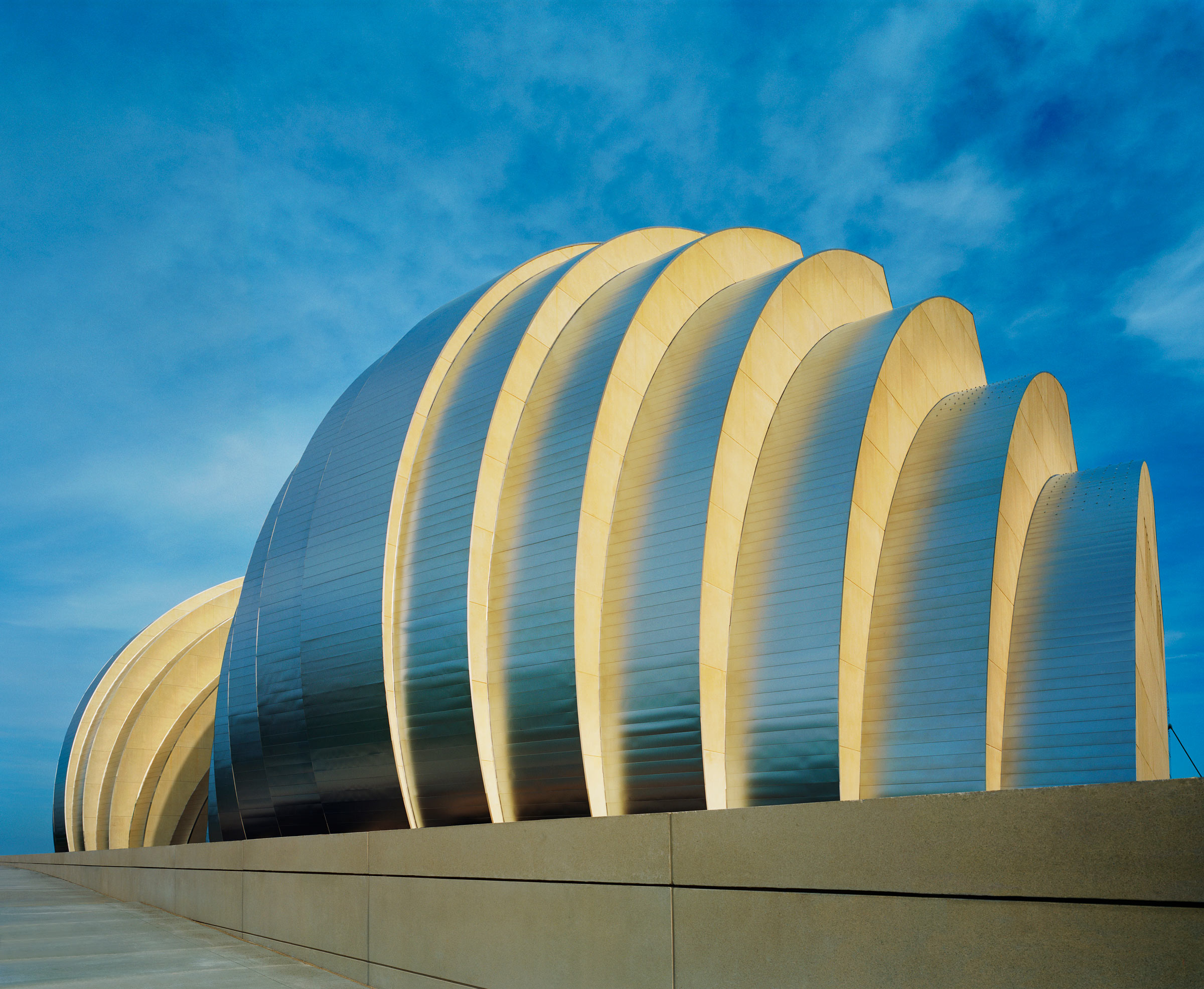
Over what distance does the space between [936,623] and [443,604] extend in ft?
26.9

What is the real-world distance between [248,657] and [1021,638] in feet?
50.6

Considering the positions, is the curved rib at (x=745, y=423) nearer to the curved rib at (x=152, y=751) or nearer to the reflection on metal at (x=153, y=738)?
the reflection on metal at (x=153, y=738)

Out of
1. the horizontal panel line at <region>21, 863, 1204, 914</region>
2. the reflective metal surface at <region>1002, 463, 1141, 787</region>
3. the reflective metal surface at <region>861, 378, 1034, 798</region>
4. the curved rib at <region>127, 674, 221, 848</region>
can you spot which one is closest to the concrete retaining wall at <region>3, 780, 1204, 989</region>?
the horizontal panel line at <region>21, 863, 1204, 914</region>

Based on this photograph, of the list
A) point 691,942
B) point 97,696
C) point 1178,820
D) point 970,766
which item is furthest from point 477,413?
point 97,696

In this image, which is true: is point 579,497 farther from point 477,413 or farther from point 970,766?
point 970,766

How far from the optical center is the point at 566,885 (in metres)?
9.35

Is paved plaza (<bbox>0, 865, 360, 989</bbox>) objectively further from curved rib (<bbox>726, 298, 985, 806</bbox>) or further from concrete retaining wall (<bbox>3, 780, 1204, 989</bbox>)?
curved rib (<bbox>726, 298, 985, 806</bbox>)

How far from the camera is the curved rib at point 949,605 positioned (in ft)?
46.8

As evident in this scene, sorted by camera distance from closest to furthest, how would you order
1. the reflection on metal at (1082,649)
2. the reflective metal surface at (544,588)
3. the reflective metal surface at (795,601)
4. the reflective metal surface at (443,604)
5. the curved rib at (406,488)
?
the reflective metal surface at (795,601), the reflection on metal at (1082,649), the reflective metal surface at (544,588), the reflective metal surface at (443,604), the curved rib at (406,488)

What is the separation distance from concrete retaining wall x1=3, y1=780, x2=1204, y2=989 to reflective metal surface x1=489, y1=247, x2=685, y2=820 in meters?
3.38

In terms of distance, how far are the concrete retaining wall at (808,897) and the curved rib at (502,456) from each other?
10.8ft

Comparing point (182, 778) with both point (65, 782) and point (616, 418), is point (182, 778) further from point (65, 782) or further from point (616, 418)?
point (616, 418)

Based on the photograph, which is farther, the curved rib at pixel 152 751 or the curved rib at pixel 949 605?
the curved rib at pixel 152 751

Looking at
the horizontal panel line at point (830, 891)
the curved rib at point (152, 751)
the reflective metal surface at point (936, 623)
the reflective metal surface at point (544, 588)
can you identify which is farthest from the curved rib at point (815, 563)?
the curved rib at point (152, 751)
